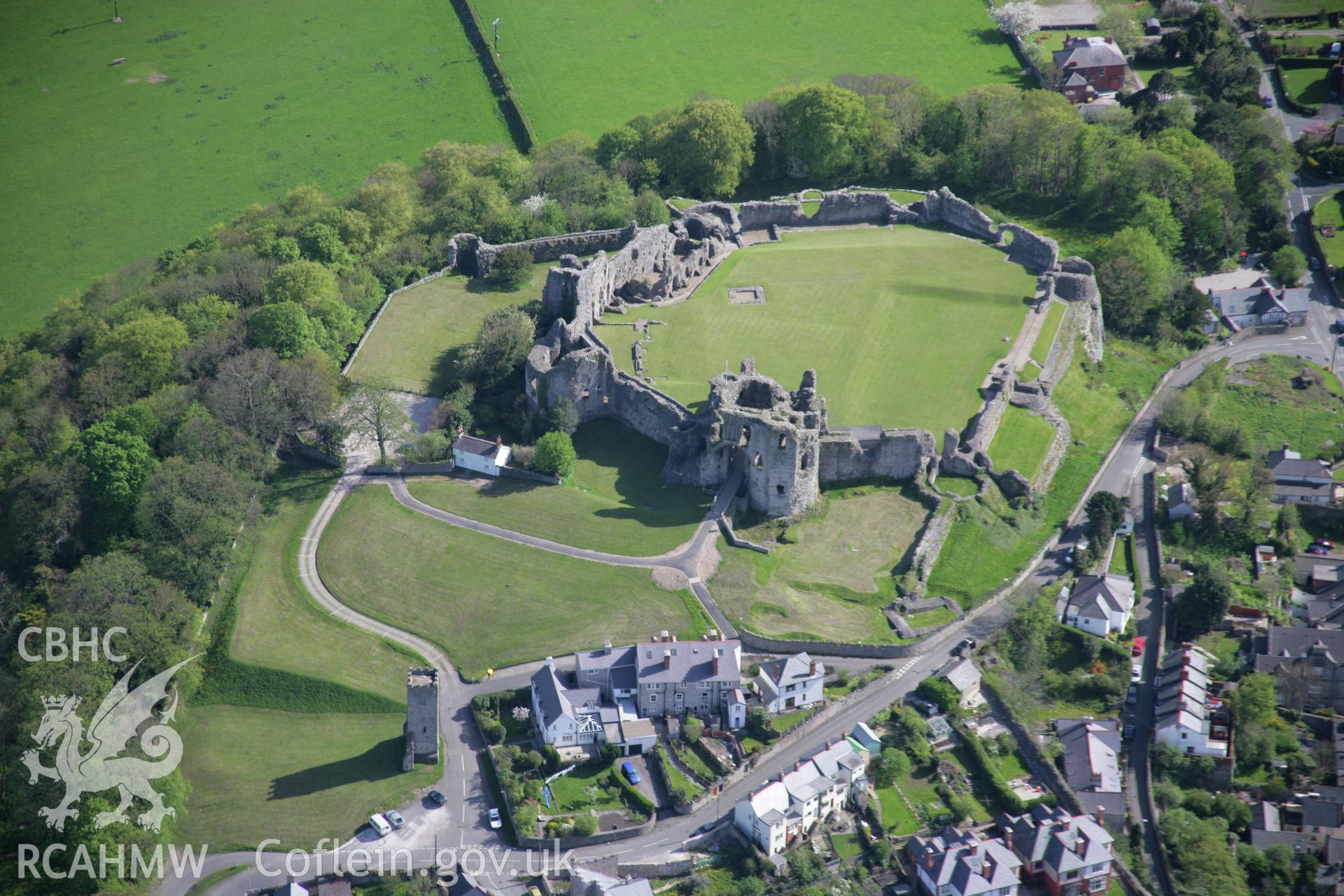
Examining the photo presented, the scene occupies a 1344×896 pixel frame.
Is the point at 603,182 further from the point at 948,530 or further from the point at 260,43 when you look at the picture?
the point at 260,43

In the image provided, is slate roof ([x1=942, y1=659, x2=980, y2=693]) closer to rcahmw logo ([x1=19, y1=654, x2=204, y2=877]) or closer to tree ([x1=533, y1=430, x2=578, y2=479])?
tree ([x1=533, y1=430, x2=578, y2=479])

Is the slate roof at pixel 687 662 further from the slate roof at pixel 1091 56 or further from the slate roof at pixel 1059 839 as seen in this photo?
the slate roof at pixel 1091 56

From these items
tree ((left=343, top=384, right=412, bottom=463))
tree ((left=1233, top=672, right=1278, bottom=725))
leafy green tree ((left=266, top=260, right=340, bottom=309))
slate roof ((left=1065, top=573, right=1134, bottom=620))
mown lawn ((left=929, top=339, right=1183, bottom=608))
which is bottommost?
tree ((left=1233, top=672, right=1278, bottom=725))

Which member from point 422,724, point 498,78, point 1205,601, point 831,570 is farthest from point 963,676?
point 498,78

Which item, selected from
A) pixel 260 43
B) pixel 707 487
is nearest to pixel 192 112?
pixel 260 43

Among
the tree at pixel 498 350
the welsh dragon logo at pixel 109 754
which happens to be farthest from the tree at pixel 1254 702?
the welsh dragon logo at pixel 109 754

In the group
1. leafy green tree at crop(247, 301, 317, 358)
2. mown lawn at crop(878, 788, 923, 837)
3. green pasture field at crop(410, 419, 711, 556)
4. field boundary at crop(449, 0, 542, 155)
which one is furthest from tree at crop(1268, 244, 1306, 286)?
leafy green tree at crop(247, 301, 317, 358)
